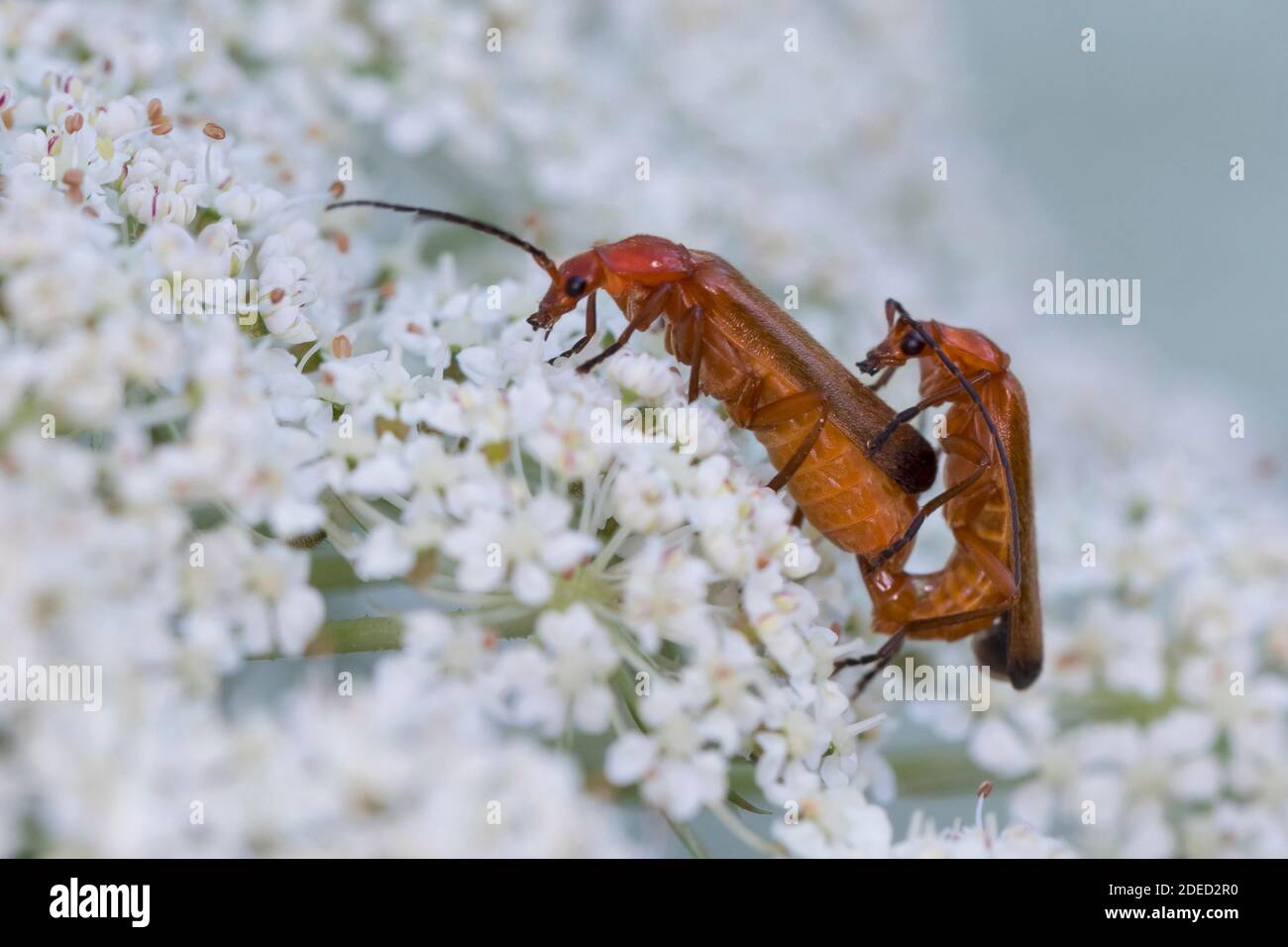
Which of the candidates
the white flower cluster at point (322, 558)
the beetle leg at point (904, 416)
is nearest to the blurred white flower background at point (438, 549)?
the white flower cluster at point (322, 558)

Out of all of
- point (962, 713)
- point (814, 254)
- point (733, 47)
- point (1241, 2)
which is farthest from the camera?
point (1241, 2)

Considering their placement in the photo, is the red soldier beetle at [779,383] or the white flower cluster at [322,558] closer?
the white flower cluster at [322,558]

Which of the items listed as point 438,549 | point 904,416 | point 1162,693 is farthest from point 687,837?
point 1162,693

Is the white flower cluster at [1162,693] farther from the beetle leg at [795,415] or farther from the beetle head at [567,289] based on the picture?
the beetle head at [567,289]

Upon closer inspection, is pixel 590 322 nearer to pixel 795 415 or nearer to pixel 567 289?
pixel 567 289

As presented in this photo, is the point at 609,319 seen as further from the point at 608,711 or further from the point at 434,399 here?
the point at 608,711

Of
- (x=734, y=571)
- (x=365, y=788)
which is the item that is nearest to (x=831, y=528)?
(x=734, y=571)
